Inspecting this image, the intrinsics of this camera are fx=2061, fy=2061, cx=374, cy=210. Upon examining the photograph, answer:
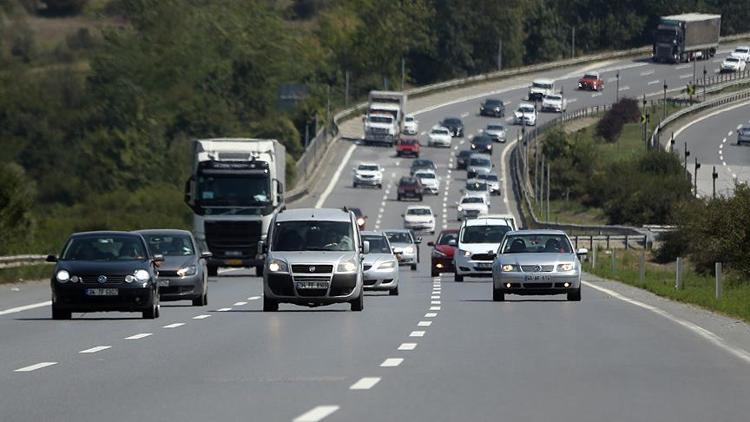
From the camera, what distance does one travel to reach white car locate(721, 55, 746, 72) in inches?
6727

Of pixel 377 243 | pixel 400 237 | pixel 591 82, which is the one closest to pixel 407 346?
→ pixel 377 243

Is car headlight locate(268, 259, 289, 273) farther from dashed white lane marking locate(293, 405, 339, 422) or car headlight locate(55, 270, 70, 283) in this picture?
dashed white lane marking locate(293, 405, 339, 422)

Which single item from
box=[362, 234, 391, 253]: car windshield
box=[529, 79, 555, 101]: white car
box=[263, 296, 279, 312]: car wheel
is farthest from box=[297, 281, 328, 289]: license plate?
box=[529, 79, 555, 101]: white car

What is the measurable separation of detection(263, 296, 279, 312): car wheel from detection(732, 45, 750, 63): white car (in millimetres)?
144517

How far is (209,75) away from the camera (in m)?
185

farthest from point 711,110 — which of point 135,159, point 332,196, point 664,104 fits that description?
point 332,196

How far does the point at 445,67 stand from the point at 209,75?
76.8ft

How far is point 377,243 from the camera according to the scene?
47.6 m

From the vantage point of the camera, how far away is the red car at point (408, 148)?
420ft

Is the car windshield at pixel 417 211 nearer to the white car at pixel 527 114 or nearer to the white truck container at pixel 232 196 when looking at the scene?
the white truck container at pixel 232 196

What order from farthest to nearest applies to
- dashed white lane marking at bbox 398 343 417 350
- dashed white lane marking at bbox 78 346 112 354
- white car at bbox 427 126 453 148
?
white car at bbox 427 126 453 148 → dashed white lane marking at bbox 398 343 417 350 → dashed white lane marking at bbox 78 346 112 354

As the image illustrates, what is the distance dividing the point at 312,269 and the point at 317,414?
59.8 ft

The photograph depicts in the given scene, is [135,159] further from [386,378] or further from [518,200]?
[386,378]

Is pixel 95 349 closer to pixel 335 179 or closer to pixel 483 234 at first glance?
pixel 483 234
